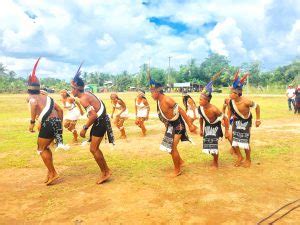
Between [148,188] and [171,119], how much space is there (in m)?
1.59

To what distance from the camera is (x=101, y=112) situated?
6668mm

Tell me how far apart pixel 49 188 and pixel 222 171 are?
3.69 metres

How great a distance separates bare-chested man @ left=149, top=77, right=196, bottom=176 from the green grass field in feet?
1.84

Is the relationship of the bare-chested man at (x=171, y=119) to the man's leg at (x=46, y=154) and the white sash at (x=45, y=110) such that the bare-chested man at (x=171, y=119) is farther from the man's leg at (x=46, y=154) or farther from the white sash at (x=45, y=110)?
the man's leg at (x=46, y=154)

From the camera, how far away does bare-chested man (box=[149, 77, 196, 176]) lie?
7.02 m

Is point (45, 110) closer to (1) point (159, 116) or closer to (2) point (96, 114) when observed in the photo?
(2) point (96, 114)

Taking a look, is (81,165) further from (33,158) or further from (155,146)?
(155,146)

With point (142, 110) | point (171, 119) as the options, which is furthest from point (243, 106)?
point (142, 110)

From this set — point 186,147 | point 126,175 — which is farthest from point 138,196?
point 186,147

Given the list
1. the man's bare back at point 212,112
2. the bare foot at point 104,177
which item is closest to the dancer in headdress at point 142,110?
the man's bare back at point 212,112

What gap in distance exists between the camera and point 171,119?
7.10 m

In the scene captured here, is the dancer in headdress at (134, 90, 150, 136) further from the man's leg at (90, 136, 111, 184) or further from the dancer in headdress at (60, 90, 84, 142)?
the man's leg at (90, 136, 111, 184)

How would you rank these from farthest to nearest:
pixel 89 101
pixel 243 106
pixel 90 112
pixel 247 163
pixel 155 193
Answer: pixel 247 163
pixel 243 106
pixel 89 101
pixel 90 112
pixel 155 193

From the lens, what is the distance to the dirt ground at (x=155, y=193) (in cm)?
503
